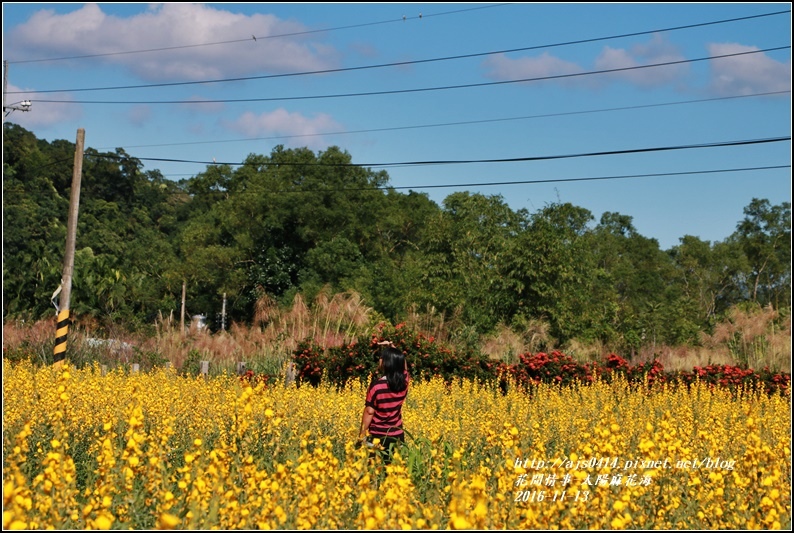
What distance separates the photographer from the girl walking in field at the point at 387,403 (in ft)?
25.0

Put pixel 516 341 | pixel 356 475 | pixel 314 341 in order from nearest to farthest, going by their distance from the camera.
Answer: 1. pixel 356 475
2. pixel 314 341
3. pixel 516 341

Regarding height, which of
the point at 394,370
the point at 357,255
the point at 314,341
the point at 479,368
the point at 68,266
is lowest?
the point at 479,368

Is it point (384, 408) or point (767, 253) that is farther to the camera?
point (767, 253)

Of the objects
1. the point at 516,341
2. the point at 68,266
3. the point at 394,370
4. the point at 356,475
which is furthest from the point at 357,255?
the point at 356,475

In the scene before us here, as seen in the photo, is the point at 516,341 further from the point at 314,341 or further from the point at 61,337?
the point at 61,337

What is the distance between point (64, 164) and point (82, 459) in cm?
6040

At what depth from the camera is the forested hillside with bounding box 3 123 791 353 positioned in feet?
80.2

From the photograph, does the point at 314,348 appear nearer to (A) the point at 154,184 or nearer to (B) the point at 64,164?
(B) the point at 64,164

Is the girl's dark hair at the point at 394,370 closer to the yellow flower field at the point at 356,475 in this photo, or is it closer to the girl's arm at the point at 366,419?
the girl's arm at the point at 366,419

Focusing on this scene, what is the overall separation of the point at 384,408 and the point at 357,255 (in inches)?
1270

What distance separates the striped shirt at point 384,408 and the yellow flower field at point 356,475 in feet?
1.02

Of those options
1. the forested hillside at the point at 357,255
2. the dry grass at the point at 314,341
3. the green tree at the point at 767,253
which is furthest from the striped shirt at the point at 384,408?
the green tree at the point at 767,253

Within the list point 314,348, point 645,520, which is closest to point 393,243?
point 314,348

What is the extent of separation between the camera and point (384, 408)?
25.1 ft
